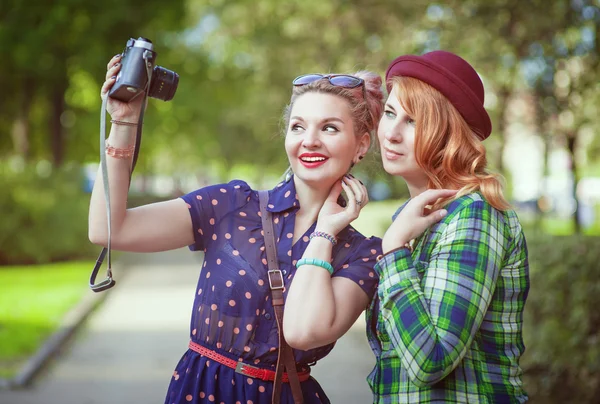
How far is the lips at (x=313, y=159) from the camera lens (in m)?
2.88

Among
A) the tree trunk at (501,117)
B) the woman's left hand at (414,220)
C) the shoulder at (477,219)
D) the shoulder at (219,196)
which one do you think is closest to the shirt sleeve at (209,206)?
the shoulder at (219,196)

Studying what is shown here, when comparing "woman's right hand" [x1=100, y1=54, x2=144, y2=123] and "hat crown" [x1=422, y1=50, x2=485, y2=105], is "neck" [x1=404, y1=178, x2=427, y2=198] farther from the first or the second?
"woman's right hand" [x1=100, y1=54, x2=144, y2=123]

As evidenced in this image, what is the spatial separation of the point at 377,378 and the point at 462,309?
0.44 metres

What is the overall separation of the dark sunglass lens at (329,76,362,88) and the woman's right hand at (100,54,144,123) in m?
0.70

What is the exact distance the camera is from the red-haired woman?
2.37m

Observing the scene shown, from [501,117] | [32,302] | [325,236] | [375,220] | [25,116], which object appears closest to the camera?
[325,236]

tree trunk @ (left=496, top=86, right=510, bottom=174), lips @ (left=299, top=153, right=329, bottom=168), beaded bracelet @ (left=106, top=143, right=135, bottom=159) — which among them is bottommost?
beaded bracelet @ (left=106, top=143, right=135, bottom=159)

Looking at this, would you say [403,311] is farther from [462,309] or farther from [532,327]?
[532,327]

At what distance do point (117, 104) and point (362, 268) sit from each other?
0.98m

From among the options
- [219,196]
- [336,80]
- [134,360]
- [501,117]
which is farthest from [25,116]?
[336,80]

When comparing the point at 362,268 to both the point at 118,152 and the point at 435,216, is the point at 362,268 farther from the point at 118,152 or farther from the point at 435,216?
the point at 118,152

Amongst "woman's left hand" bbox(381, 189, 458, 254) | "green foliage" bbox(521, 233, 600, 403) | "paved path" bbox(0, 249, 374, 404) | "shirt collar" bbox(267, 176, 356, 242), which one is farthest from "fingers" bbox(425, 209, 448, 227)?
"paved path" bbox(0, 249, 374, 404)

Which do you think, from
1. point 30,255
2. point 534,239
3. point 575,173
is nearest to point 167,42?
point 30,255

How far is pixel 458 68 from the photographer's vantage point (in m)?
2.67
